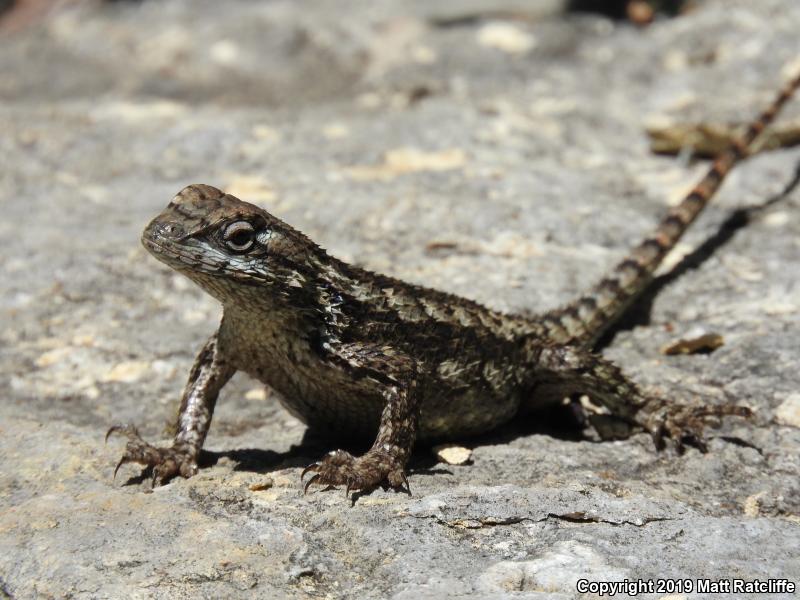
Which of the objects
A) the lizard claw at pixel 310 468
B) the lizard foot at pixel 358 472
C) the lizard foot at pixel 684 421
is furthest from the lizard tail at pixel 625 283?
the lizard claw at pixel 310 468

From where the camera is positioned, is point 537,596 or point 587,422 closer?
point 537,596

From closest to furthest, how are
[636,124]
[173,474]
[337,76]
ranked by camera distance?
[173,474], [636,124], [337,76]

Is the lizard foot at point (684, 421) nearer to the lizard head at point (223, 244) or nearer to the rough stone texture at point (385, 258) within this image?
the rough stone texture at point (385, 258)

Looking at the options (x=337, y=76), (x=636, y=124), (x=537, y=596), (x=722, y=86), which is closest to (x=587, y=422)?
(x=537, y=596)

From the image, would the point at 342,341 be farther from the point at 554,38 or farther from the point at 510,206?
the point at 554,38

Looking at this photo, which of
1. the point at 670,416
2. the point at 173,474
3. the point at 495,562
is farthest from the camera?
the point at 670,416

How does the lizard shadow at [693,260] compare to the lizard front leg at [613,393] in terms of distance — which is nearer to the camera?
the lizard front leg at [613,393]
